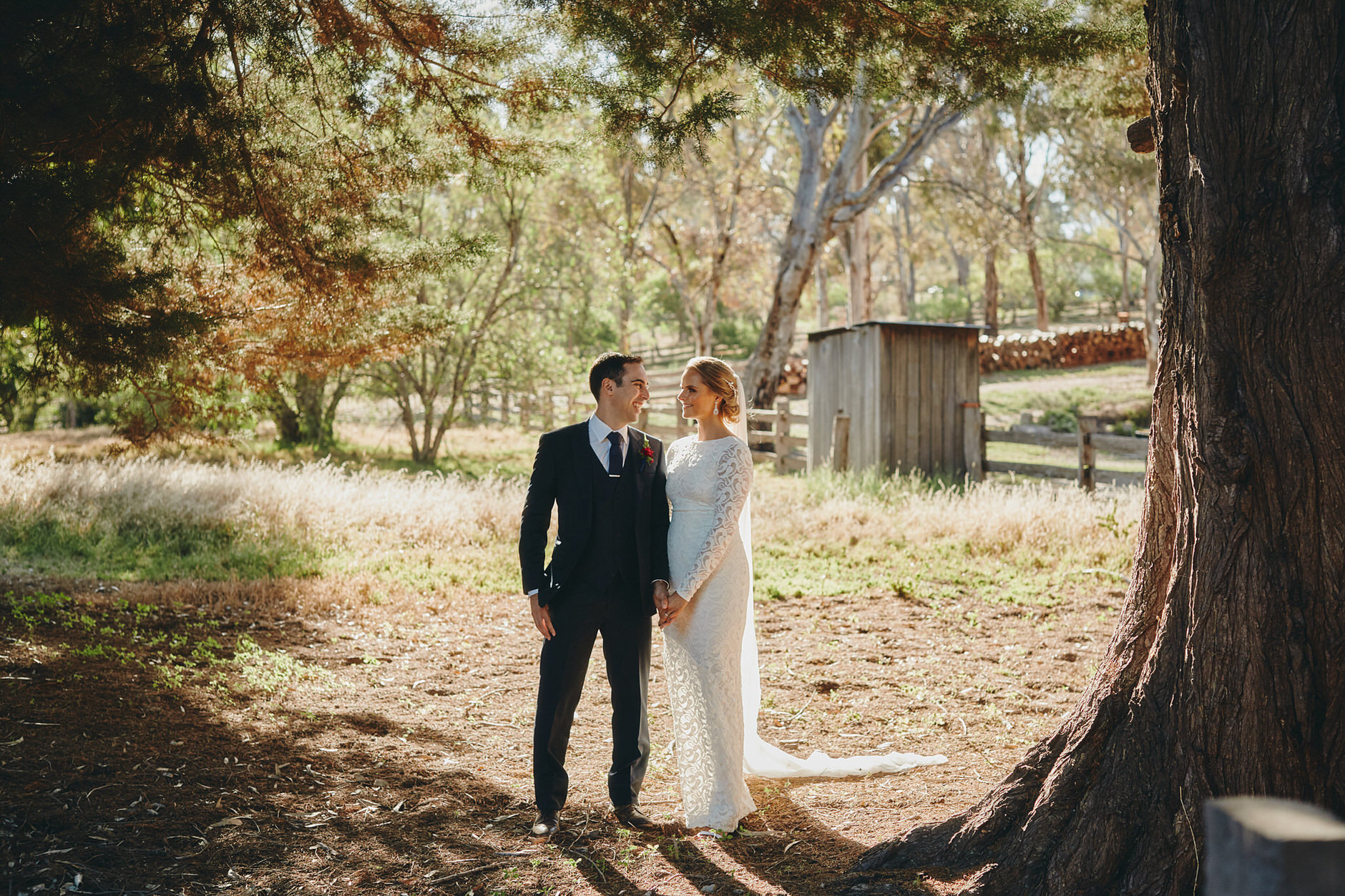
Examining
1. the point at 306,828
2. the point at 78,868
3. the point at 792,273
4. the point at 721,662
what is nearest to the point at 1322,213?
the point at 721,662

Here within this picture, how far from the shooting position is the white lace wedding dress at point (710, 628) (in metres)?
4.11

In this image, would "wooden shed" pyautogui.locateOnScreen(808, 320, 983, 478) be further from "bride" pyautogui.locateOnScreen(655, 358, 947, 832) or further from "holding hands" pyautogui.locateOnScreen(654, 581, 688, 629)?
"holding hands" pyautogui.locateOnScreen(654, 581, 688, 629)

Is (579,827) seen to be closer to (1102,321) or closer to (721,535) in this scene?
(721,535)

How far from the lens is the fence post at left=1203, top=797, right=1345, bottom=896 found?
1.20 metres

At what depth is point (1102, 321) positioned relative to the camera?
1721 inches

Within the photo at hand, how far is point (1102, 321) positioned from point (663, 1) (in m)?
43.4

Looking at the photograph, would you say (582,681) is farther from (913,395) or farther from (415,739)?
(913,395)

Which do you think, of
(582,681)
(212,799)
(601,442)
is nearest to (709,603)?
(582,681)

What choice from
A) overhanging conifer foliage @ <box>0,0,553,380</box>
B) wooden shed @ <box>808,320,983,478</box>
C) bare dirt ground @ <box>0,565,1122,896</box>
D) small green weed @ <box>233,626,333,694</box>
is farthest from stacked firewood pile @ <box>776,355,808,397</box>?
small green weed @ <box>233,626,333,694</box>

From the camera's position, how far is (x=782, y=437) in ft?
56.5

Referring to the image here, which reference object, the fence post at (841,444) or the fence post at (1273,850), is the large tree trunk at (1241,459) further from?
the fence post at (841,444)

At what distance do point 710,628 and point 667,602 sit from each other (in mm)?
213

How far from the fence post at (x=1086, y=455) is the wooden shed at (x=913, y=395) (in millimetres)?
1659

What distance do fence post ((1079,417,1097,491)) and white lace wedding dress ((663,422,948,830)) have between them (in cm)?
902
